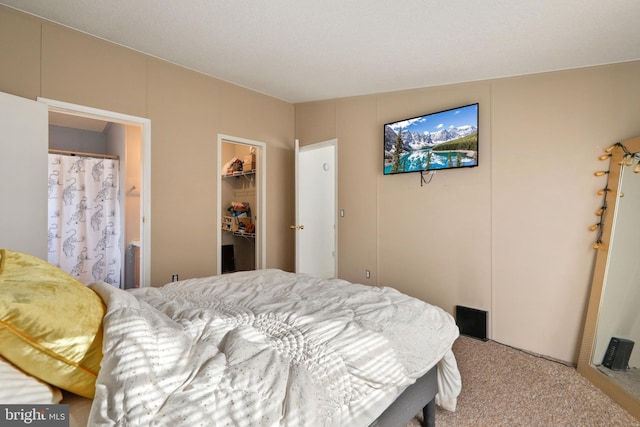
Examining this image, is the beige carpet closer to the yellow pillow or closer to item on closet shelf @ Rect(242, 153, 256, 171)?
the yellow pillow

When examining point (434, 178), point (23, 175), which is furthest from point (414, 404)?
point (23, 175)

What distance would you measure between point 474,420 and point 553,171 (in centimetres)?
212

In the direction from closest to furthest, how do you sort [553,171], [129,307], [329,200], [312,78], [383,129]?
[129,307] < [553,171] < [312,78] < [383,129] < [329,200]

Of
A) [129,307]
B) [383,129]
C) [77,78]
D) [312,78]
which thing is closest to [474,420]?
[129,307]

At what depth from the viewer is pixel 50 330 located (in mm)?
875

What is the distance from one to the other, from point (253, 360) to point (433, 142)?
9.47 ft

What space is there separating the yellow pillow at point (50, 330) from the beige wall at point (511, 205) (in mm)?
3034

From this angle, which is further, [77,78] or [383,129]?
[383,129]

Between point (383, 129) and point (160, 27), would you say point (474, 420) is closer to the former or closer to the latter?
point (383, 129)

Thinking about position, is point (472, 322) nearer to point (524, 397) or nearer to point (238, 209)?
point (524, 397)

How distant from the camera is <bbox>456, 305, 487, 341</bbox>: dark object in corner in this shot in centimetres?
299

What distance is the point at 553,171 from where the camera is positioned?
2.70 metres

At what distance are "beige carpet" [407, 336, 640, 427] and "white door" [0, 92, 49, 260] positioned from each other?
2942 millimetres

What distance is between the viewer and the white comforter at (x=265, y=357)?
0.84 metres
